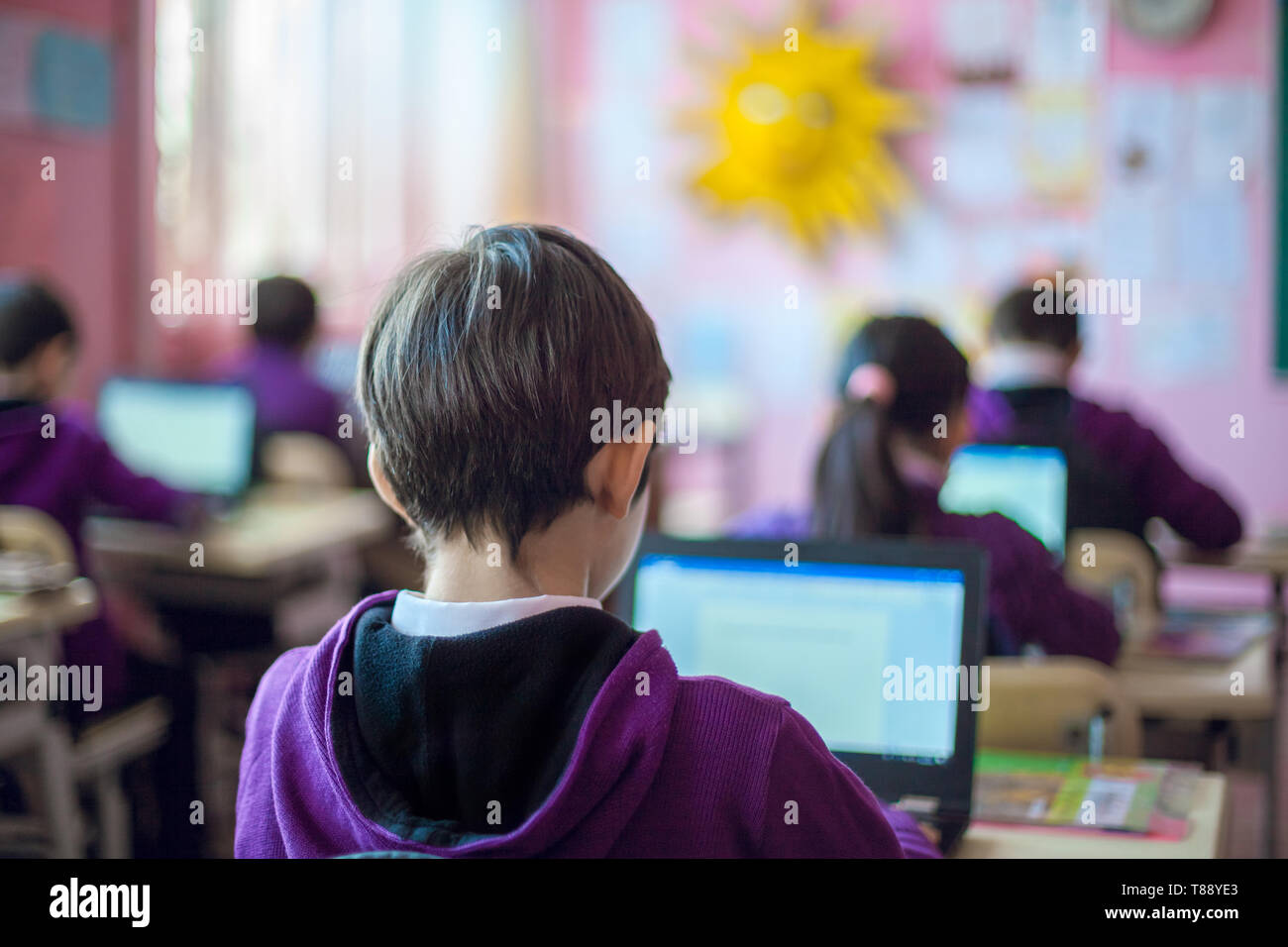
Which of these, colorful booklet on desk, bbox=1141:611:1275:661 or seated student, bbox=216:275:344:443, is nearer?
colorful booklet on desk, bbox=1141:611:1275:661

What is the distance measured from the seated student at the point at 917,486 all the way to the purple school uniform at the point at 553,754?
0.91 m

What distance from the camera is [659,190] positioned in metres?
5.58

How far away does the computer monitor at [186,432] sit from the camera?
3643 millimetres

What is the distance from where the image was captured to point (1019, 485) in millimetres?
2516

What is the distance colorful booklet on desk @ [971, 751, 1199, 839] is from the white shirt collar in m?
0.71

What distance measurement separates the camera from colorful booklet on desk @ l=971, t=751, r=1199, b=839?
4.63 ft

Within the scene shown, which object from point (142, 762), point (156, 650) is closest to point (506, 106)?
point (156, 650)

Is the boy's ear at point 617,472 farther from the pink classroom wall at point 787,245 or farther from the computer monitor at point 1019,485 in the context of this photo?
the pink classroom wall at point 787,245

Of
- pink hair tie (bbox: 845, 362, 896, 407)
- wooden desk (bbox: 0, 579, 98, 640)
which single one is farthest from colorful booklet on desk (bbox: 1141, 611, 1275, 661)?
wooden desk (bbox: 0, 579, 98, 640)

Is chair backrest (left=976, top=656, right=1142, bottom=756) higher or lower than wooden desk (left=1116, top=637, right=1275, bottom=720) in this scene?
higher

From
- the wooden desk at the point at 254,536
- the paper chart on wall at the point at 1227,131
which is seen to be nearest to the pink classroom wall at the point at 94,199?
the wooden desk at the point at 254,536

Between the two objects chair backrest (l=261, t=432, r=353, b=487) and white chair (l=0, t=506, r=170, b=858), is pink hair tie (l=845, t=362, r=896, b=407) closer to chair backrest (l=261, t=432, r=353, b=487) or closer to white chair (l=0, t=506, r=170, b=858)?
white chair (l=0, t=506, r=170, b=858)
